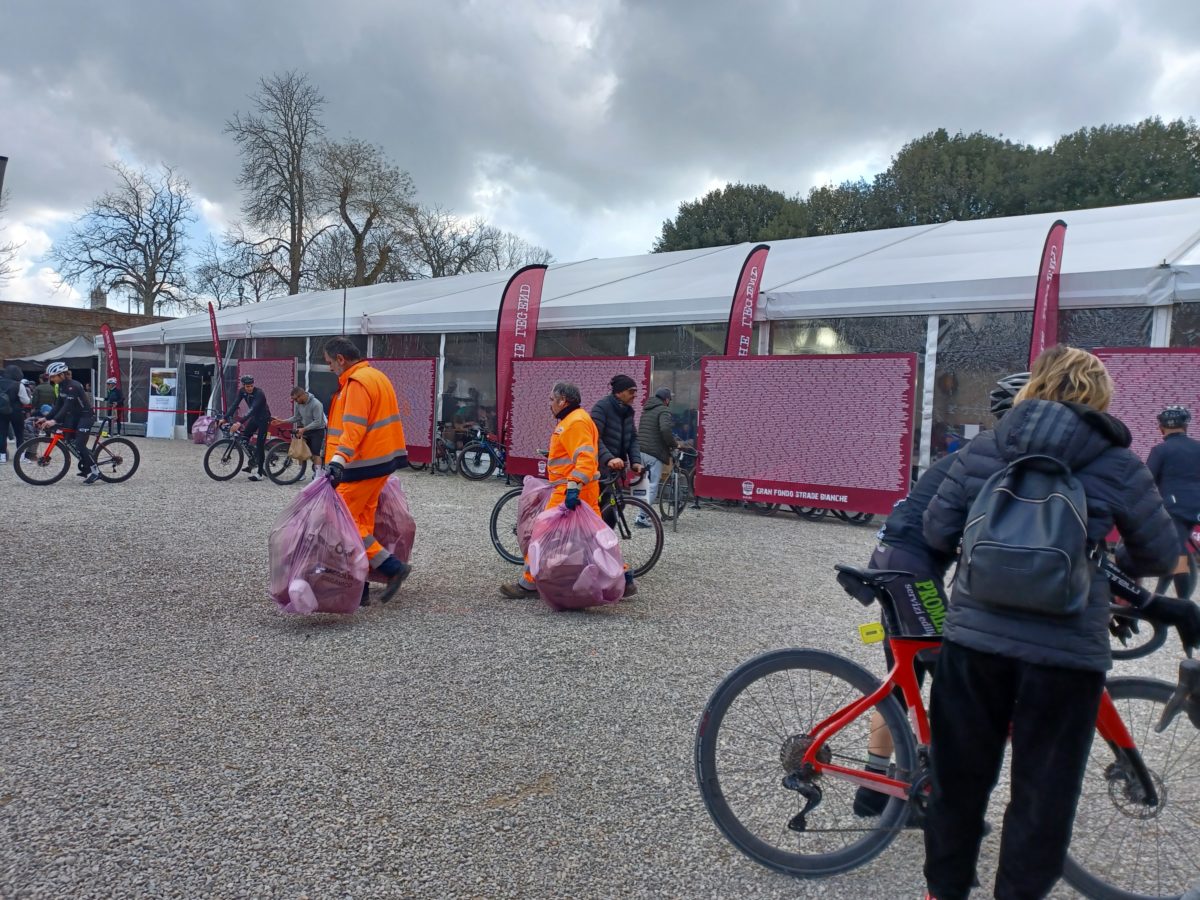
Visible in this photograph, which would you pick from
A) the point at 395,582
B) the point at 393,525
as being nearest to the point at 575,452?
the point at 393,525

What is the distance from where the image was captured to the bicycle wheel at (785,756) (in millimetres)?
2334

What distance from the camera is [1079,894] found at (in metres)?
2.31

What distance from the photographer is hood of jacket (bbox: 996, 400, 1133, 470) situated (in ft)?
5.87

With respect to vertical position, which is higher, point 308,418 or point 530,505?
point 308,418

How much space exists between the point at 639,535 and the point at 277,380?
13049mm

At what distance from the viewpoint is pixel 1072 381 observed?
191 centimetres

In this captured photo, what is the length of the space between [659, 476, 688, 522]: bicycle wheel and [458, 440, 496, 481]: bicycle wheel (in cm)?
442

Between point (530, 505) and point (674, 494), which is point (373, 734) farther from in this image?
point (674, 494)

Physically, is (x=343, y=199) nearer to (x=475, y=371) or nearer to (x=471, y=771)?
(x=475, y=371)

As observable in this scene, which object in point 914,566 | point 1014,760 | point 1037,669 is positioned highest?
point 914,566

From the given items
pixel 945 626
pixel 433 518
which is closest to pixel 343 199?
pixel 433 518

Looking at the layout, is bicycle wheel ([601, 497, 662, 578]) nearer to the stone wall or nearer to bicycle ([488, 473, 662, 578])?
bicycle ([488, 473, 662, 578])

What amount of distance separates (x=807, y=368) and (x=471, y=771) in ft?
26.0

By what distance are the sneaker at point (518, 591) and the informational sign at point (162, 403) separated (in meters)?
19.4
